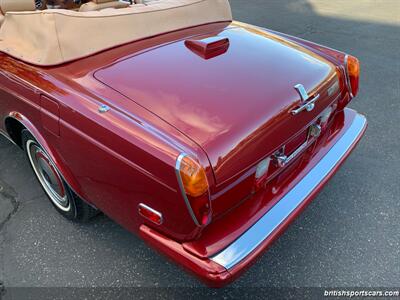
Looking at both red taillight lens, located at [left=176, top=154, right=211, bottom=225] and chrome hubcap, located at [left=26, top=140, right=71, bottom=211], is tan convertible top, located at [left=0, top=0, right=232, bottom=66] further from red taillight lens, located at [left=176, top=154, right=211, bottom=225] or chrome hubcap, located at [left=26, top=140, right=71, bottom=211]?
red taillight lens, located at [left=176, top=154, right=211, bottom=225]

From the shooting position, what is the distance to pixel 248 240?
1.75 metres

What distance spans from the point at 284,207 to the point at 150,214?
710mm

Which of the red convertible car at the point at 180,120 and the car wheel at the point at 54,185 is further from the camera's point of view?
the car wheel at the point at 54,185

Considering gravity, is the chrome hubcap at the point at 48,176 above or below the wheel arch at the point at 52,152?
below

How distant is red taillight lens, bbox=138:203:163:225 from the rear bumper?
0.23ft

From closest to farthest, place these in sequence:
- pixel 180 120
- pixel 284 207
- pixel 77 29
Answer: pixel 180 120, pixel 284 207, pixel 77 29

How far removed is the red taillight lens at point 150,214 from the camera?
1.71 metres

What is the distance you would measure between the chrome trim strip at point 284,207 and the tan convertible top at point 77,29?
4.32 feet

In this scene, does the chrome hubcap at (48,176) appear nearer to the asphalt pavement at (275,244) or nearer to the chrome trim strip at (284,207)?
Result: the asphalt pavement at (275,244)

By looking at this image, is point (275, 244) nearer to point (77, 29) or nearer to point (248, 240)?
point (248, 240)

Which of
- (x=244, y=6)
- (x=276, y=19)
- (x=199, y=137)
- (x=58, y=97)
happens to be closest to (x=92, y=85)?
(x=58, y=97)

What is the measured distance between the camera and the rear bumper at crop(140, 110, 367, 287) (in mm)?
1633

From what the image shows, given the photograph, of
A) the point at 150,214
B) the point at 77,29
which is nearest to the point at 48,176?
the point at 77,29

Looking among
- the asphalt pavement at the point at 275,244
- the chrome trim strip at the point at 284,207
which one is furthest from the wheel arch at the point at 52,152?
the chrome trim strip at the point at 284,207
